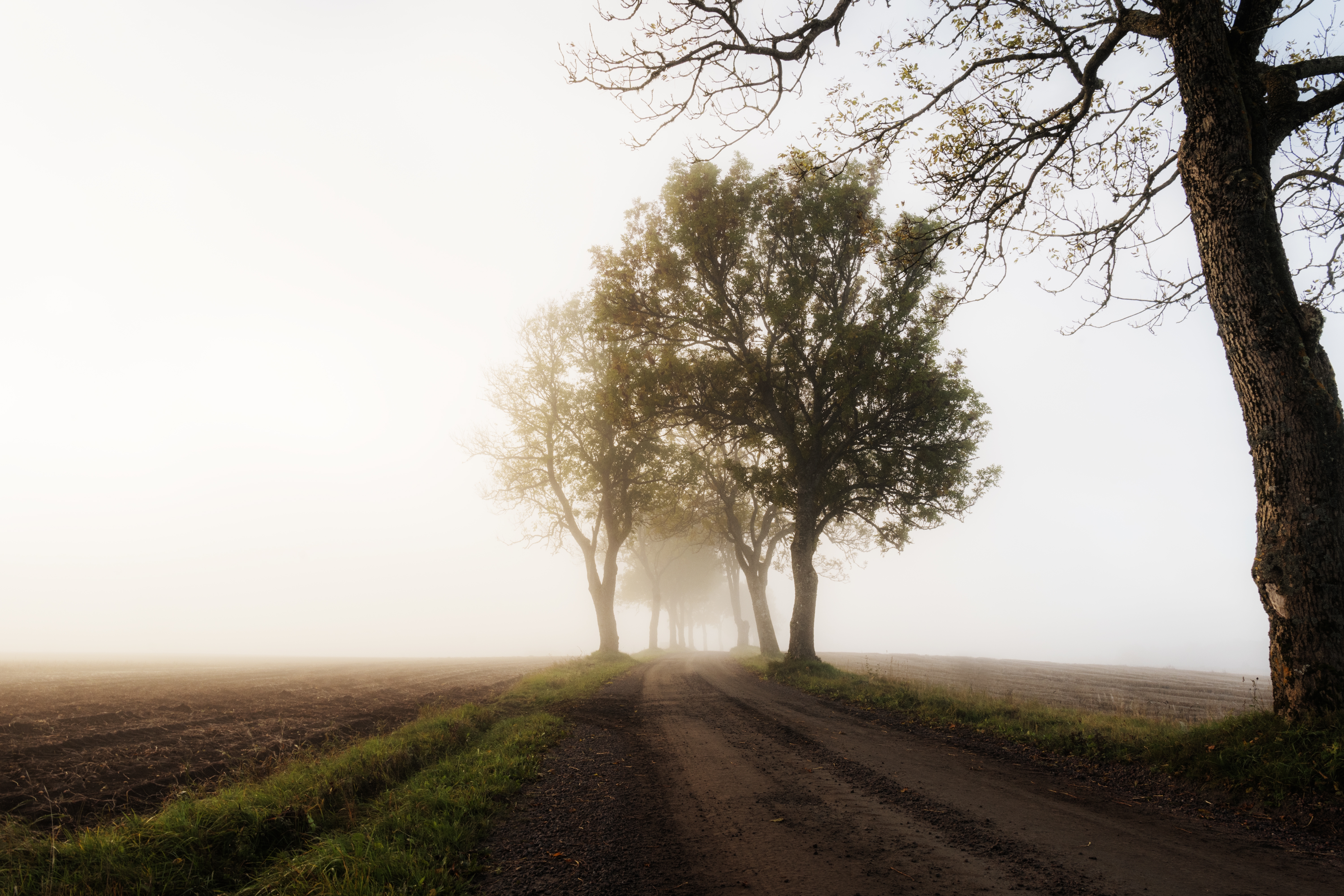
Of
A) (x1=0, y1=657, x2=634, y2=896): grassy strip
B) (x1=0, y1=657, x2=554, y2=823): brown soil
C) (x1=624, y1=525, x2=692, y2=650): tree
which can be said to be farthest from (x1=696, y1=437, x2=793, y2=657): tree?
(x1=0, y1=657, x2=634, y2=896): grassy strip

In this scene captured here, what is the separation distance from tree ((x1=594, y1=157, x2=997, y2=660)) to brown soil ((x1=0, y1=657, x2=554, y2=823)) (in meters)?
11.0

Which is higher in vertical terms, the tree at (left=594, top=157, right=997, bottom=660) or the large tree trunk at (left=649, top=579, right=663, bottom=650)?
the tree at (left=594, top=157, right=997, bottom=660)

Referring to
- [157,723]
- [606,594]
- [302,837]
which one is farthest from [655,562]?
[302,837]

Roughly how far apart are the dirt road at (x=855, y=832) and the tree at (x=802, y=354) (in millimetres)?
10729

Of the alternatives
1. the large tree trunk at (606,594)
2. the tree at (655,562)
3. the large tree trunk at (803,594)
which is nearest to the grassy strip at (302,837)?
the large tree trunk at (803,594)

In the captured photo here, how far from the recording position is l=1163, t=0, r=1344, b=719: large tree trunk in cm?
586

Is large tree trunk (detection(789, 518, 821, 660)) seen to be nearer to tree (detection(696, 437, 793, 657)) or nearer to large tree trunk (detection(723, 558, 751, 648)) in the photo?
tree (detection(696, 437, 793, 657))

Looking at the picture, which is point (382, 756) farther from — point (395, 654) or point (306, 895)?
point (395, 654)

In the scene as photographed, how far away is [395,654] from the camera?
7194cm

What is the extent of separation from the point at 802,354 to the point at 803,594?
7599mm

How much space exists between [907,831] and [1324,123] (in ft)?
37.1

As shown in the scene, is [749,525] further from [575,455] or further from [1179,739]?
[1179,739]

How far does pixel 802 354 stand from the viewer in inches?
698

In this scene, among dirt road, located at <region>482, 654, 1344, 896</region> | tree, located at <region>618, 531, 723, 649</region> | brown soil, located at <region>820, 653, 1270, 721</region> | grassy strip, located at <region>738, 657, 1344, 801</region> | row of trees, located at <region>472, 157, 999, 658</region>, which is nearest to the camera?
dirt road, located at <region>482, 654, 1344, 896</region>
